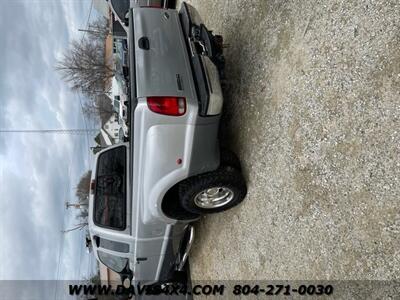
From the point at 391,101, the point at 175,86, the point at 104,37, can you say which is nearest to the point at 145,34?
the point at 175,86

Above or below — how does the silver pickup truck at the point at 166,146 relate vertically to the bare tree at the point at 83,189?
above

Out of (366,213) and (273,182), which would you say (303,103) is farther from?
(366,213)

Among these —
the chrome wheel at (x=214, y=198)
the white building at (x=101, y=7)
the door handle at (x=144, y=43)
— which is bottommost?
the white building at (x=101, y=7)

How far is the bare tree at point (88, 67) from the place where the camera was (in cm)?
2078

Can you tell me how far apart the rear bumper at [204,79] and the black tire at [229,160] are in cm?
61

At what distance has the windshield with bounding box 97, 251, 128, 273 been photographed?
6.19 meters

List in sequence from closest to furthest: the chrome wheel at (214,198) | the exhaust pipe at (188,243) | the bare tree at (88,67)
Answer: the chrome wheel at (214,198), the exhaust pipe at (188,243), the bare tree at (88,67)

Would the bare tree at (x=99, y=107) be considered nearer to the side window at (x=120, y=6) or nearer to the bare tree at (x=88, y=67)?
the bare tree at (x=88, y=67)

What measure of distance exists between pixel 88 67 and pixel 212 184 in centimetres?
1849

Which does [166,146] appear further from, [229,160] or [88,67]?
[88,67]

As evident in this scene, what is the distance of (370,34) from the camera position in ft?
10.6

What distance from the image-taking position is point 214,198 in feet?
16.5

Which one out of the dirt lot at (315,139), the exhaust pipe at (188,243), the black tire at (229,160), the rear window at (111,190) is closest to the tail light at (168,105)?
the black tire at (229,160)

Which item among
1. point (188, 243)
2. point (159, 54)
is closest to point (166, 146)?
point (159, 54)
